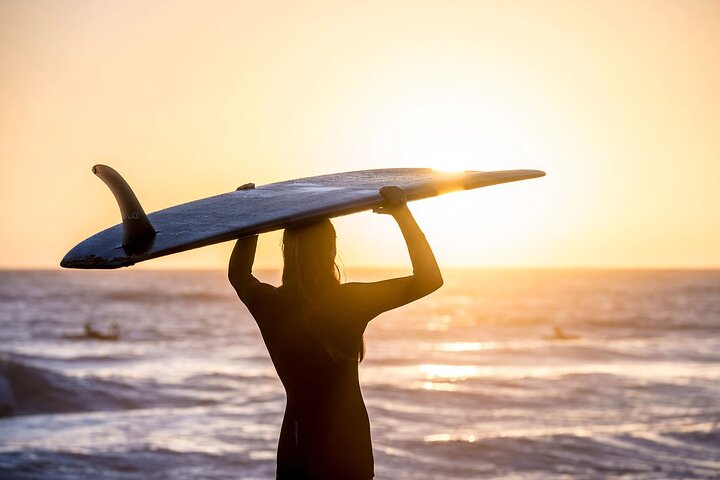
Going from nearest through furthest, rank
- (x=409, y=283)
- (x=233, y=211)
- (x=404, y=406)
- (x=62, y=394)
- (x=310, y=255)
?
1. (x=409, y=283)
2. (x=310, y=255)
3. (x=233, y=211)
4. (x=404, y=406)
5. (x=62, y=394)

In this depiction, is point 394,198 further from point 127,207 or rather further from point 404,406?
point 404,406

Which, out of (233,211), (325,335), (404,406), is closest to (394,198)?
(325,335)

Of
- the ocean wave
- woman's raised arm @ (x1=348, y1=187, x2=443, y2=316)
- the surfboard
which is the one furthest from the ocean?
woman's raised arm @ (x1=348, y1=187, x2=443, y2=316)

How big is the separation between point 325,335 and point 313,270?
0.23 meters

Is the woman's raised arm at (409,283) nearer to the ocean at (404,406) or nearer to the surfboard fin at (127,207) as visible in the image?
the surfboard fin at (127,207)

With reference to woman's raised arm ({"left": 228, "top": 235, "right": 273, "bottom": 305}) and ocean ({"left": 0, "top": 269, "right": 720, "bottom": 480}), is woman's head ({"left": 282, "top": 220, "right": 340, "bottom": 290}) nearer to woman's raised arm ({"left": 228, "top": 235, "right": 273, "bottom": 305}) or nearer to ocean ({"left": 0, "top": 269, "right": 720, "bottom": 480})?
woman's raised arm ({"left": 228, "top": 235, "right": 273, "bottom": 305})

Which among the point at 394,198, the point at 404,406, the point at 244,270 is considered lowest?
the point at 404,406

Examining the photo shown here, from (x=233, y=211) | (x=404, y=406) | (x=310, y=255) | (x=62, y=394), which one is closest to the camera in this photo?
(x=310, y=255)

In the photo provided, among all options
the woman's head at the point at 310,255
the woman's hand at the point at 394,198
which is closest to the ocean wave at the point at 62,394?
the woman's head at the point at 310,255

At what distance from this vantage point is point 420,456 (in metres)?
13.1

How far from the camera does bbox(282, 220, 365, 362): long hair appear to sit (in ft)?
10.3

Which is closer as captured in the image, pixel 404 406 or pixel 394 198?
pixel 394 198

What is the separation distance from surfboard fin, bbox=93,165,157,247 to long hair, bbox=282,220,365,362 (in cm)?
49

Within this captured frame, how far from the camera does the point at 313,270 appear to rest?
319cm
